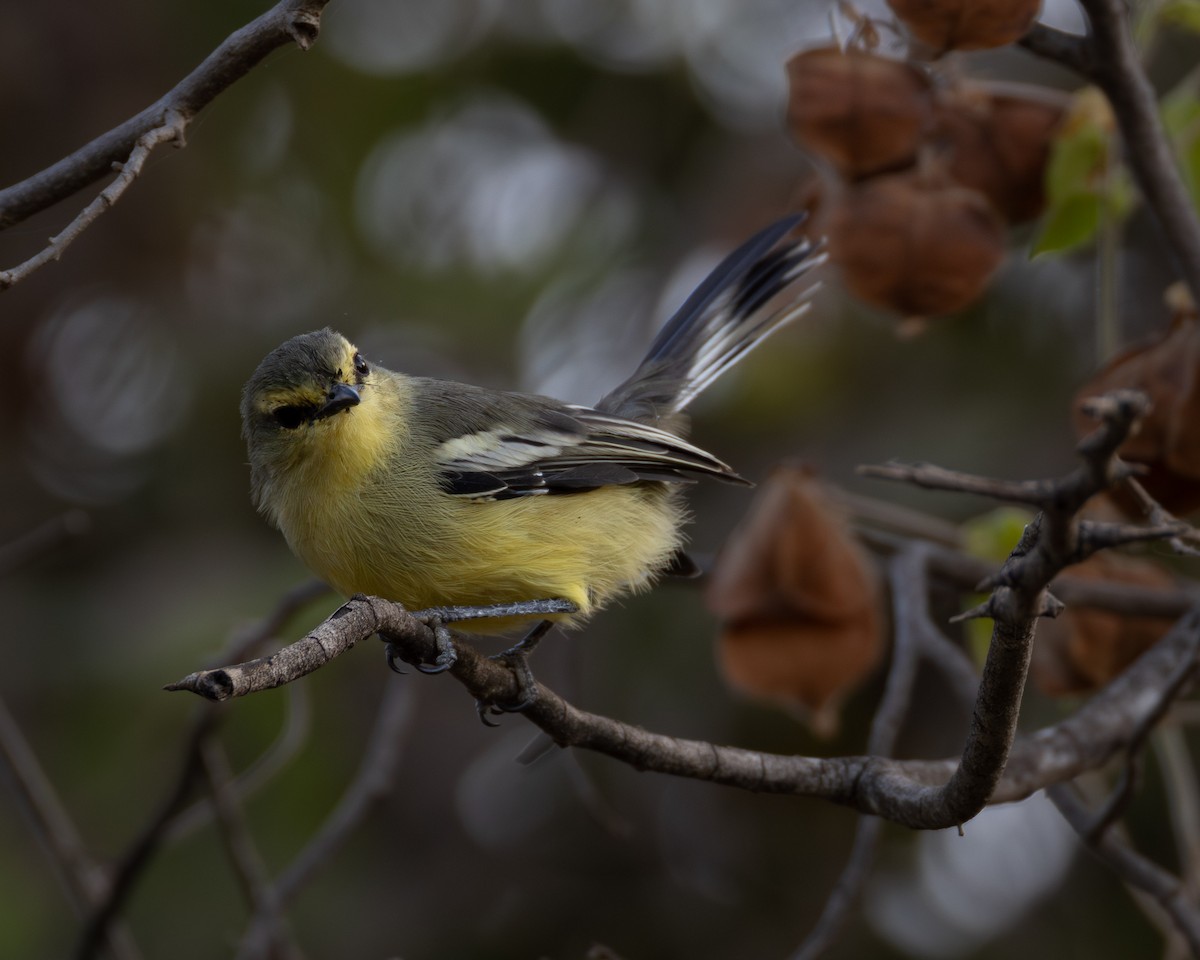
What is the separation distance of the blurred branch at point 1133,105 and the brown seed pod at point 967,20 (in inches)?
3.8

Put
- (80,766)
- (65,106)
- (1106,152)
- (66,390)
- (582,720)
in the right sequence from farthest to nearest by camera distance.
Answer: (66,390) → (65,106) → (80,766) → (1106,152) → (582,720)

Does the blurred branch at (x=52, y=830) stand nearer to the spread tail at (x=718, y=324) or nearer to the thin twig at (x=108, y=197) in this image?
the thin twig at (x=108, y=197)

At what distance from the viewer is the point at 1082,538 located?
57.4 inches

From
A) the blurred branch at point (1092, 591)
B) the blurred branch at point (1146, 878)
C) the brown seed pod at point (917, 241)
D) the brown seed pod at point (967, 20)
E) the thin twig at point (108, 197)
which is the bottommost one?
the blurred branch at point (1146, 878)

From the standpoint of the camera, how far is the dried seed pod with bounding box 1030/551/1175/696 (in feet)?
10.8

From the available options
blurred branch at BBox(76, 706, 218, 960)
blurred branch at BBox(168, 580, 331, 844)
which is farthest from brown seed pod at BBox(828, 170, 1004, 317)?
blurred branch at BBox(76, 706, 218, 960)

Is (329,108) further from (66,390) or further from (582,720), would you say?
(582,720)

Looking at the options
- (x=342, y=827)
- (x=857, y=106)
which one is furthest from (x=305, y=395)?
(x=857, y=106)

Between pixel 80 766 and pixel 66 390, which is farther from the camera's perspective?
pixel 66 390

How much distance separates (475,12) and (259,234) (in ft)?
4.57

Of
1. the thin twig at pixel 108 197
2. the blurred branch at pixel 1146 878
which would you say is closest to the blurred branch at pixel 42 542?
the thin twig at pixel 108 197

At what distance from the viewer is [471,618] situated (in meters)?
3.00

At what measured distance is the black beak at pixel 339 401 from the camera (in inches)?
127

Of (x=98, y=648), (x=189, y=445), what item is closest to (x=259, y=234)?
(x=189, y=445)
